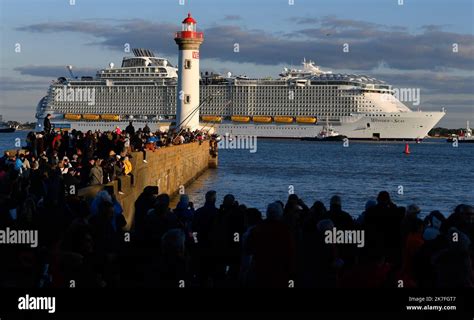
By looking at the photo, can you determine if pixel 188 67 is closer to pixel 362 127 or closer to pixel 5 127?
pixel 362 127

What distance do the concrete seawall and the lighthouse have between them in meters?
3.61

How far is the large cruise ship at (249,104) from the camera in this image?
3634 inches

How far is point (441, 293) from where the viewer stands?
6414 mm

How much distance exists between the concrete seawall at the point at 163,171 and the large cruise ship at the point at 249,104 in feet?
148

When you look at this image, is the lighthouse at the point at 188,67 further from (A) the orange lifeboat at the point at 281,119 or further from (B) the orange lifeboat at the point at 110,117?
(B) the orange lifeboat at the point at 110,117

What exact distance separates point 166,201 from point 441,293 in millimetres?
2574

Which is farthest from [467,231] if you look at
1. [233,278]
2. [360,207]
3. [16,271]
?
[360,207]

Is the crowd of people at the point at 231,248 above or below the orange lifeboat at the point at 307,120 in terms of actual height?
above

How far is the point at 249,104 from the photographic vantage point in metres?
93.6

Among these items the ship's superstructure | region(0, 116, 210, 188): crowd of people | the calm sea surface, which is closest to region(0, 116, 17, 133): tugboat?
the ship's superstructure

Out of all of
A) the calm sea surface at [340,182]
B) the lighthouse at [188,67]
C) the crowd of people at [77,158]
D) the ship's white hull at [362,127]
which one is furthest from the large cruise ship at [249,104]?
the crowd of people at [77,158]

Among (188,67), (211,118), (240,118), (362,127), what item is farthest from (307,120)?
(188,67)

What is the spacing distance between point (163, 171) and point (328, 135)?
220 feet

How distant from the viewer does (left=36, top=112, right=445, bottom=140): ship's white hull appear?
9125 centimetres
